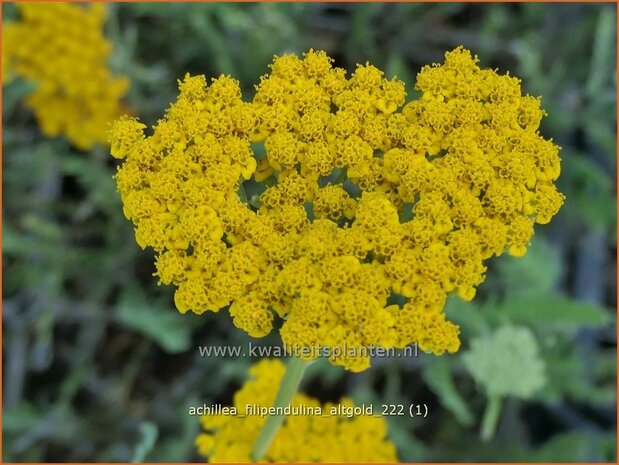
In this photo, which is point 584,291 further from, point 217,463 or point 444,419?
point 217,463

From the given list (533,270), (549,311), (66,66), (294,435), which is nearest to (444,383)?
(549,311)

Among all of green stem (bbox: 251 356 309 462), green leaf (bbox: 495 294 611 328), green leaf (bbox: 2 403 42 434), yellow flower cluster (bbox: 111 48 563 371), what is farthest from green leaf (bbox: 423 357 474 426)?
green leaf (bbox: 2 403 42 434)

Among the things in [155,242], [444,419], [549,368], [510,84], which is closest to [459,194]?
[510,84]

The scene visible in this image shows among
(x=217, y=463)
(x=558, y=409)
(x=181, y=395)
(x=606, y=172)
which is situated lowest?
(x=217, y=463)

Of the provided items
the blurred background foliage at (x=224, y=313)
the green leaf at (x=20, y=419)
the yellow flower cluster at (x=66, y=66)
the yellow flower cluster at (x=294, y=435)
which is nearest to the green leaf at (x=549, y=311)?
the blurred background foliage at (x=224, y=313)

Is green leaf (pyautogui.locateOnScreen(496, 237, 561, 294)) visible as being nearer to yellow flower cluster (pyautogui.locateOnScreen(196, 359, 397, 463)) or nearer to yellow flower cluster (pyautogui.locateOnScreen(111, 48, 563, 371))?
yellow flower cluster (pyautogui.locateOnScreen(196, 359, 397, 463))
